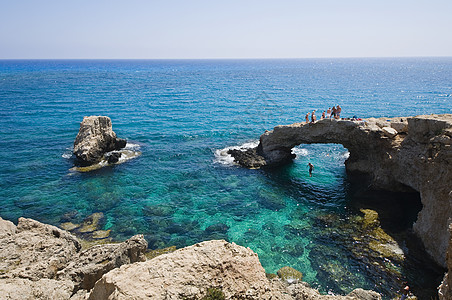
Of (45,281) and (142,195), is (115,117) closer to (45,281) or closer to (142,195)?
(142,195)

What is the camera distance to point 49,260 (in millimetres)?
12984

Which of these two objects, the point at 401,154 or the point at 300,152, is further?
the point at 300,152

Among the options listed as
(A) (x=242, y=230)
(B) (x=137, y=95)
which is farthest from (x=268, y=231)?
(B) (x=137, y=95)

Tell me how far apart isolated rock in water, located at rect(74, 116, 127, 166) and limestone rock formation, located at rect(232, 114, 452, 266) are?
53.7ft

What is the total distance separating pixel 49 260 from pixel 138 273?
336 inches

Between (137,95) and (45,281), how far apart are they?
77.2 m

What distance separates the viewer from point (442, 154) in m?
17.8

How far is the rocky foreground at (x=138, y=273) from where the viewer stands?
22.7 feet

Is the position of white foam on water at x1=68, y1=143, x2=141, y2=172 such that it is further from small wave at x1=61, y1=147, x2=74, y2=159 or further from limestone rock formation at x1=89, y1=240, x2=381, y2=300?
limestone rock formation at x1=89, y1=240, x2=381, y2=300

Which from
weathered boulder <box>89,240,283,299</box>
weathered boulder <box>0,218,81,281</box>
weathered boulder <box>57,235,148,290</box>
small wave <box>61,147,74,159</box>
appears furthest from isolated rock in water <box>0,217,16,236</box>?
small wave <box>61,147,74,159</box>

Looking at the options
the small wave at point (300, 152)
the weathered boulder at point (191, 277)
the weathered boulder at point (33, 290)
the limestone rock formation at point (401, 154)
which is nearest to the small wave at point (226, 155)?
the limestone rock formation at point (401, 154)

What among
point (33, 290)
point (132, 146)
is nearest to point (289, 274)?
point (33, 290)

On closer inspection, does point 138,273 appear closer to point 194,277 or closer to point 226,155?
point 194,277

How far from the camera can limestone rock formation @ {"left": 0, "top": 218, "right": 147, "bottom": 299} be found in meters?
9.84
